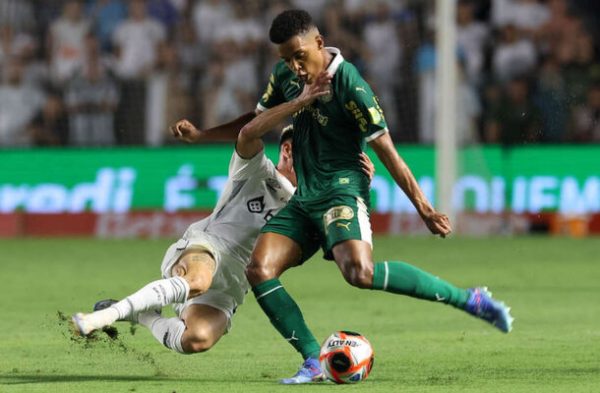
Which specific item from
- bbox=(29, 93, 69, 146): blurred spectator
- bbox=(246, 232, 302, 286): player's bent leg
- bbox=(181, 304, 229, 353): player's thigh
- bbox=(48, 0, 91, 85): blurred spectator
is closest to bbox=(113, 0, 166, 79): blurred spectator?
bbox=(48, 0, 91, 85): blurred spectator

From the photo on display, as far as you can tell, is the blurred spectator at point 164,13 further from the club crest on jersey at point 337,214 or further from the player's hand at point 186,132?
the club crest on jersey at point 337,214

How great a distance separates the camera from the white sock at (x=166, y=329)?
7703 mm

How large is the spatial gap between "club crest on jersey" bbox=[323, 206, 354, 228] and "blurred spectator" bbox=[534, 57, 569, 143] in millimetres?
11606

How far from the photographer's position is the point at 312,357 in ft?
24.4

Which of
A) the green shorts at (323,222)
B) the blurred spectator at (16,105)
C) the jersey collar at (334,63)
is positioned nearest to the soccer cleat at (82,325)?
the green shorts at (323,222)

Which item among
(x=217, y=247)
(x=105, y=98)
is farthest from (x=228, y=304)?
(x=105, y=98)

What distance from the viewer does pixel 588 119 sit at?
62.2 feet

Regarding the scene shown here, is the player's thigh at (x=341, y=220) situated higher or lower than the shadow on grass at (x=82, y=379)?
higher

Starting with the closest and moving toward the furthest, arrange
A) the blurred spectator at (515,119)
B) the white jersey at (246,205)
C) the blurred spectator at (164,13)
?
1. the white jersey at (246,205)
2. the blurred spectator at (515,119)
3. the blurred spectator at (164,13)

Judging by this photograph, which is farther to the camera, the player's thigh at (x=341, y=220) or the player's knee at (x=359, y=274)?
the player's thigh at (x=341, y=220)

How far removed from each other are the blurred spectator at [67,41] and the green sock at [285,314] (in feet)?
43.5

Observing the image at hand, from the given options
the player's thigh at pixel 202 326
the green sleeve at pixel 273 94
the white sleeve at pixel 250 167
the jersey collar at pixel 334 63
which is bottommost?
the player's thigh at pixel 202 326

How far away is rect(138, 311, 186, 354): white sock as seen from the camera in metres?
7.70

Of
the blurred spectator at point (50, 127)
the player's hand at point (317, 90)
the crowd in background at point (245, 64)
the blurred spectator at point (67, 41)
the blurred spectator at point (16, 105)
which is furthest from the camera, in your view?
the blurred spectator at point (67, 41)
